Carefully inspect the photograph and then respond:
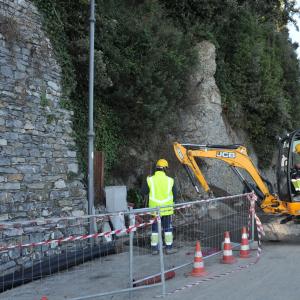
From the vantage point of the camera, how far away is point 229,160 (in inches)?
420

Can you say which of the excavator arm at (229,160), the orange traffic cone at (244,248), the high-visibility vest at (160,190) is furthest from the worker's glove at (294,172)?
the high-visibility vest at (160,190)

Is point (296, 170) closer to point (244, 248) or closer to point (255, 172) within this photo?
point (255, 172)

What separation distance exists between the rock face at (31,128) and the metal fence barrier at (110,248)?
1.69 feet

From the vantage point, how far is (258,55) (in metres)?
19.3

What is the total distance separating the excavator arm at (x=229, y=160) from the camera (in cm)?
1054

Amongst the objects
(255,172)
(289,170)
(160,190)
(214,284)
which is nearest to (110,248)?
(160,190)

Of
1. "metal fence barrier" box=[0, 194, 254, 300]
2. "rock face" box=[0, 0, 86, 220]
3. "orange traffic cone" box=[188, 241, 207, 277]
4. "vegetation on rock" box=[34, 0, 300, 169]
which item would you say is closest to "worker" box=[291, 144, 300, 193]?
"metal fence barrier" box=[0, 194, 254, 300]

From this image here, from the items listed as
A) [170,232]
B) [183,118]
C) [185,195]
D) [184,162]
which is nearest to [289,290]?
[170,232]

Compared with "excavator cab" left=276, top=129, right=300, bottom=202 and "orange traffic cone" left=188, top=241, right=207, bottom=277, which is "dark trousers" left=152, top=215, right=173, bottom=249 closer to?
"orange traffic cone" left=188, top=241, right=207, bottom=277

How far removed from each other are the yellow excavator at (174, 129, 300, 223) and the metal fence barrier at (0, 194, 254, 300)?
82cm

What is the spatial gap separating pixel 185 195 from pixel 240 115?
596 centimetres

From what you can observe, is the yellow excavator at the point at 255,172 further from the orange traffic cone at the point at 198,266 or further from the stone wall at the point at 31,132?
the orange traffic cone at the point at 198,266

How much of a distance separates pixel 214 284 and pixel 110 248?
125 inches

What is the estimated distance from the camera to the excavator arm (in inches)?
415
